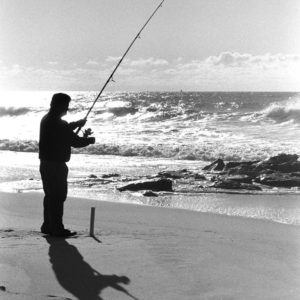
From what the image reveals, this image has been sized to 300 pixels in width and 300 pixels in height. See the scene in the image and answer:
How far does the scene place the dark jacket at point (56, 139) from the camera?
14.6 feet

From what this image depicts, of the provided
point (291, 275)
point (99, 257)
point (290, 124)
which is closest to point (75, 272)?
point (99, 257)

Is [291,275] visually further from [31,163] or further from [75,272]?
[31,163]

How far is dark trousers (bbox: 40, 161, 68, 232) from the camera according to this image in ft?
14.6

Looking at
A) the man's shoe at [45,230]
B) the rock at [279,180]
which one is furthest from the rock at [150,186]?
the man's shoe at [45,230]

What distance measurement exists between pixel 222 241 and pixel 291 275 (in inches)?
39.5

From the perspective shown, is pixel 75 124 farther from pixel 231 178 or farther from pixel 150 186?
pixel 231 178

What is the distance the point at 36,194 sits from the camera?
7.72 m

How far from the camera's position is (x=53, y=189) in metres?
4.48

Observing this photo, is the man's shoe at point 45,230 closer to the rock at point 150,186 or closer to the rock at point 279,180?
the rock at point 150,186

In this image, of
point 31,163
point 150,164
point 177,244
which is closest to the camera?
point 177,244

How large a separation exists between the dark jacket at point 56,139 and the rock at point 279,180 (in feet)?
19.2

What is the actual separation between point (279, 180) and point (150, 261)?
21.5 ft

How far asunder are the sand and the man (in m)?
0.23

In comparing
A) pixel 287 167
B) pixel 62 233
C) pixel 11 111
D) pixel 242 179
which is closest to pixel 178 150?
pixel 287 167
